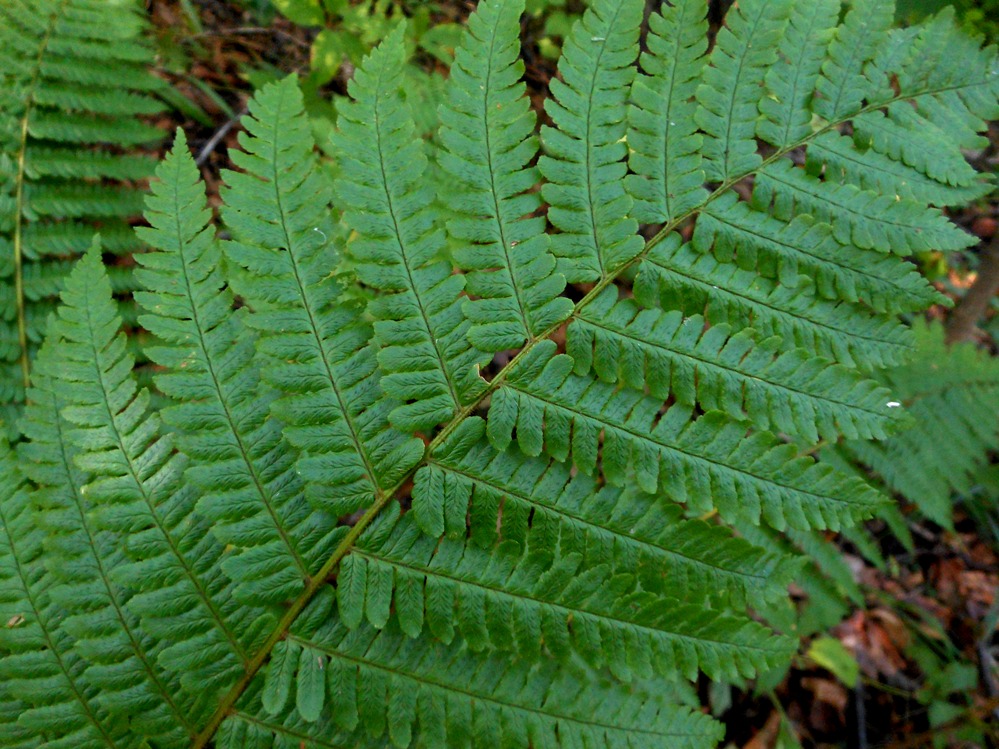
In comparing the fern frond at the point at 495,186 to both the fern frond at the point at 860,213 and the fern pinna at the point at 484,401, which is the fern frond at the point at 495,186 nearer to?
the fern pinna at the point at 484,401

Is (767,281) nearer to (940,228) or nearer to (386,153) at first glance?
(940,228)

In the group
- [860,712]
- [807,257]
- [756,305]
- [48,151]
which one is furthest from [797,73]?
[860,712]

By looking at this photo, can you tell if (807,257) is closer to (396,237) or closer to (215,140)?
(396,237)

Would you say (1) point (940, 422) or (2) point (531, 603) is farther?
(1) point (940, 422)

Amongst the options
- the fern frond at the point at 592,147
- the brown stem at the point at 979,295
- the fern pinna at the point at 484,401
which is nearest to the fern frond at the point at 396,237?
the fern pinna at the point at 484,401

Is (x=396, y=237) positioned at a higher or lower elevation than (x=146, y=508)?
higher

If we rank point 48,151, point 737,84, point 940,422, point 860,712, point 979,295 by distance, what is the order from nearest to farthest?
point 737,84 < point 48,151 < point 940,422 < point 979,295 < point 860,712
